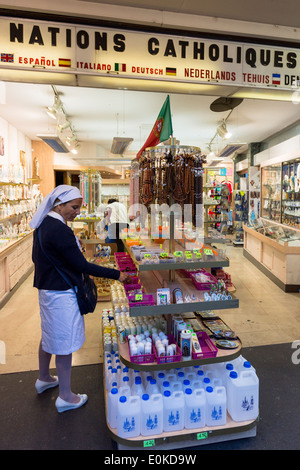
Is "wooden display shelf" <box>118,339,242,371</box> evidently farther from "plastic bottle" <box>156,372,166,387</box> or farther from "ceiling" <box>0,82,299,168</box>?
"ceiling" <box>0,82,299,168</box>

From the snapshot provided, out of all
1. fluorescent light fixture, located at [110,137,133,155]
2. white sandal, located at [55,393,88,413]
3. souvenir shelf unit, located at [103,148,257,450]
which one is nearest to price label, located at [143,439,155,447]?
souvenir shelf unit, located at [103,148,257,450]

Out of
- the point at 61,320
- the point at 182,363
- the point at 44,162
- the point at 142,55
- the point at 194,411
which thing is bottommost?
the point at 194,411

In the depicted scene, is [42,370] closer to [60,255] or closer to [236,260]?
[60,255]

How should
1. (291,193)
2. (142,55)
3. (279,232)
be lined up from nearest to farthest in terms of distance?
(142,55) < (279,232) < (291,193)

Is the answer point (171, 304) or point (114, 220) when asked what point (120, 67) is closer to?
point (171, 304)

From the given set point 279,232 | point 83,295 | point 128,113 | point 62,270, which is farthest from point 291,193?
point 62,270

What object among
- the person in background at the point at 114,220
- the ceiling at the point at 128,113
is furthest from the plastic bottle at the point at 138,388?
the ceiling at the point at 128,113

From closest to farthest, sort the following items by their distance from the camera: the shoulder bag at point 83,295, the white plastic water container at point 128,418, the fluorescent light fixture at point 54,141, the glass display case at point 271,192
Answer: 1. the white plastic water container at point 128,418
2. the shoulder bag at point 83,295
3. the fluorescent light fixture at point 54,141
4. the glass display case at point 271,192

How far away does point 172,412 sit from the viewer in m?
2.20

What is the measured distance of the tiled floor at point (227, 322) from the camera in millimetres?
3707

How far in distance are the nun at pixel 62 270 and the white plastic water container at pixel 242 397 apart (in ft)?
3.72

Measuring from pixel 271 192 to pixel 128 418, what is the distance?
7.88 metres

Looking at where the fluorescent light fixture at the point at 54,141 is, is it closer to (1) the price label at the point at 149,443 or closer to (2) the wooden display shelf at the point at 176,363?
(2) the wooden display shelf at the point at 176,363
